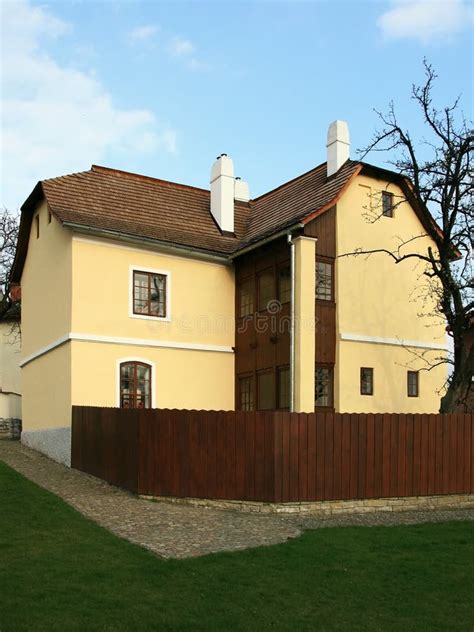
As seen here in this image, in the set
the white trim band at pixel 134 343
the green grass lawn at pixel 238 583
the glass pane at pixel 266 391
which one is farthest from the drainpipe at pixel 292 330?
the green grass lawn at pixel 238 583

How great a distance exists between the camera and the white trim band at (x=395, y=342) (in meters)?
20.5

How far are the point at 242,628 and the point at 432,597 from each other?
2.71 m

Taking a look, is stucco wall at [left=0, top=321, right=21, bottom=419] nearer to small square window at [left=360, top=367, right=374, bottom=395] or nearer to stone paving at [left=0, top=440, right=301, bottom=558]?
stone paving at [left=0, top=440, right=301, bottom=558]

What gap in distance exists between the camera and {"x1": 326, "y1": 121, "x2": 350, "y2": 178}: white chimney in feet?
72.0

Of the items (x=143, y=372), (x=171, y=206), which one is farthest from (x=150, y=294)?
(x=171, y=206)

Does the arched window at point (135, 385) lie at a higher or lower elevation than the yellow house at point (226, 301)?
lower

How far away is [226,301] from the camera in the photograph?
2242 cm

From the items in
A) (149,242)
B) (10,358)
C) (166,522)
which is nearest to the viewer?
(166,522)

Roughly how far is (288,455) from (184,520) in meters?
2.55

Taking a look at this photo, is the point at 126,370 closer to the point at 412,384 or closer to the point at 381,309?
the point at 381,309

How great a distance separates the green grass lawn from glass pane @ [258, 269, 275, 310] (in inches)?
368

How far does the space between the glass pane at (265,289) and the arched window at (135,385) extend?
3731 mm

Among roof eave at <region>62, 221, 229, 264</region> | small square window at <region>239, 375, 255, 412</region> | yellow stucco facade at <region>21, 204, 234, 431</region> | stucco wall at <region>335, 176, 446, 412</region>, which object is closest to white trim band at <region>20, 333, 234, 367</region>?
yellow stucco facade at <region>21, 204, 234, 431</region>

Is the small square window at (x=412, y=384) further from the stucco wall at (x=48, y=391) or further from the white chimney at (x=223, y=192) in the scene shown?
the stucco wall at (x=48, y=391)
